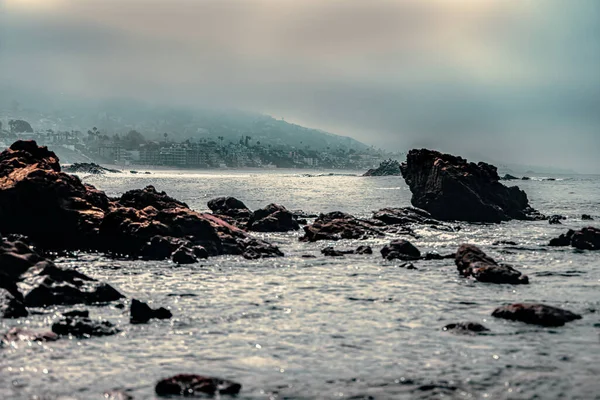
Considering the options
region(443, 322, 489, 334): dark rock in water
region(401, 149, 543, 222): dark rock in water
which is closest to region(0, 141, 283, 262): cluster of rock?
region(443, 322, 489, 334): dark rock in water

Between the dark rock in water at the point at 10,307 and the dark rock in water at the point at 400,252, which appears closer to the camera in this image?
the dark rock in water at the point at 10,307

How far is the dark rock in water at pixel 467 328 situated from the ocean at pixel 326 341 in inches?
18.1

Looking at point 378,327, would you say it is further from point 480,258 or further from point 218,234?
point 218,234

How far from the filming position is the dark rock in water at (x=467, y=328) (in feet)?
78.5

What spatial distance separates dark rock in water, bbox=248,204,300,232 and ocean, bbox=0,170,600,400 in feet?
84.7

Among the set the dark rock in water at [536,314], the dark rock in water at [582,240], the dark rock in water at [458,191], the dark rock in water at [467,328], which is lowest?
the dark rock in water at [467,328]

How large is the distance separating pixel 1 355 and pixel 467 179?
65710 millimetres

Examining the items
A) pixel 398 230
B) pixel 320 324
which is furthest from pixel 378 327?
pixel 398 230

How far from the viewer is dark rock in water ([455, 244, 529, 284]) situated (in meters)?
34.7

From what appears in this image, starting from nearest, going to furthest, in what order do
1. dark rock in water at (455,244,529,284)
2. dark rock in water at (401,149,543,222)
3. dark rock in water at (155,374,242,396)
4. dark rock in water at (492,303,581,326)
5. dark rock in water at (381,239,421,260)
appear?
dark rock in water at (155,374,242,396) → dark rock in water at (492,303,581,326) → dark rock in water at (455,244,529,284) → dark rock in water at (381,239,421,260) → dark rock in water at (401,149,543,222)

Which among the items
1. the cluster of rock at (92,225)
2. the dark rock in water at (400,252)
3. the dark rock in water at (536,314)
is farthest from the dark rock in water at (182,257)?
the dark rock in water at (536,314)

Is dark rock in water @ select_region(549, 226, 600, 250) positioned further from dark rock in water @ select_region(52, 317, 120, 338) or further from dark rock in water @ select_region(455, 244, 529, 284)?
dark rock in water @ select_region(52, 317, 120, 338)

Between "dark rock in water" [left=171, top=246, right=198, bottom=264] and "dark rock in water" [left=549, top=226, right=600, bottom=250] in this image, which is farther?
"dark rock in water" [left=549, top=226, right=600, bottom=250]

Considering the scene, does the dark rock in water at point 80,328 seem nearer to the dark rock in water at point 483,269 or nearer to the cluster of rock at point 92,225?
the dark rock in water at point 483,269
